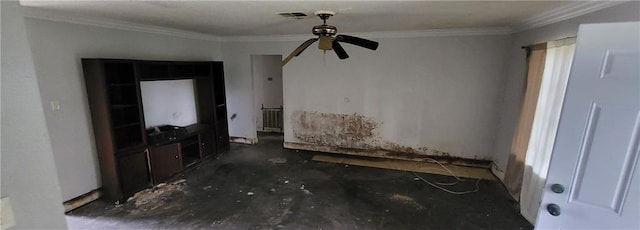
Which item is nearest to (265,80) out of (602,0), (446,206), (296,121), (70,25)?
(296,121)

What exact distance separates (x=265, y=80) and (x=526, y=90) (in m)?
4.81

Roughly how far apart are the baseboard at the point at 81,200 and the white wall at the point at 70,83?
1.8 inches

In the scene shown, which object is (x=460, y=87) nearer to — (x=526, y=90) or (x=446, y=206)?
(x=526, y=90)

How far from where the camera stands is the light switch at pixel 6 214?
0.90 metres

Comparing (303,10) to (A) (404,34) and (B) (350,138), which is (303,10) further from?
(B) (350,138)

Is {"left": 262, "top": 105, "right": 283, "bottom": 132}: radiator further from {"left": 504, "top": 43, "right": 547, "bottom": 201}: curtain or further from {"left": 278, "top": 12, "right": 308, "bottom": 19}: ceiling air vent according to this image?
{"left": 504, "top": 43, "right": 547, "bottom": 201}: curtain

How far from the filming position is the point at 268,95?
6.46 m

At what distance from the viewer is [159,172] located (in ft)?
12.5

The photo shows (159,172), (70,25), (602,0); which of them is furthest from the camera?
(159,172)

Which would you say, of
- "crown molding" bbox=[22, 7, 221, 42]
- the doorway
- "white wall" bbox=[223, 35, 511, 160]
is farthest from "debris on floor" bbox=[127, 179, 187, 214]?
the doorway

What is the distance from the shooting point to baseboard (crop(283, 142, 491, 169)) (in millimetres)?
4496

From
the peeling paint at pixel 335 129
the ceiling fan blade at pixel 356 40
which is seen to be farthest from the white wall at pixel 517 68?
the peeling paint at pixel 335 129

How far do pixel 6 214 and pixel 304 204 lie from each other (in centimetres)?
262

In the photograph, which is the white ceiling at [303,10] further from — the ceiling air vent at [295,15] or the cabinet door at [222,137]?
the cabinet door at [222,137]
